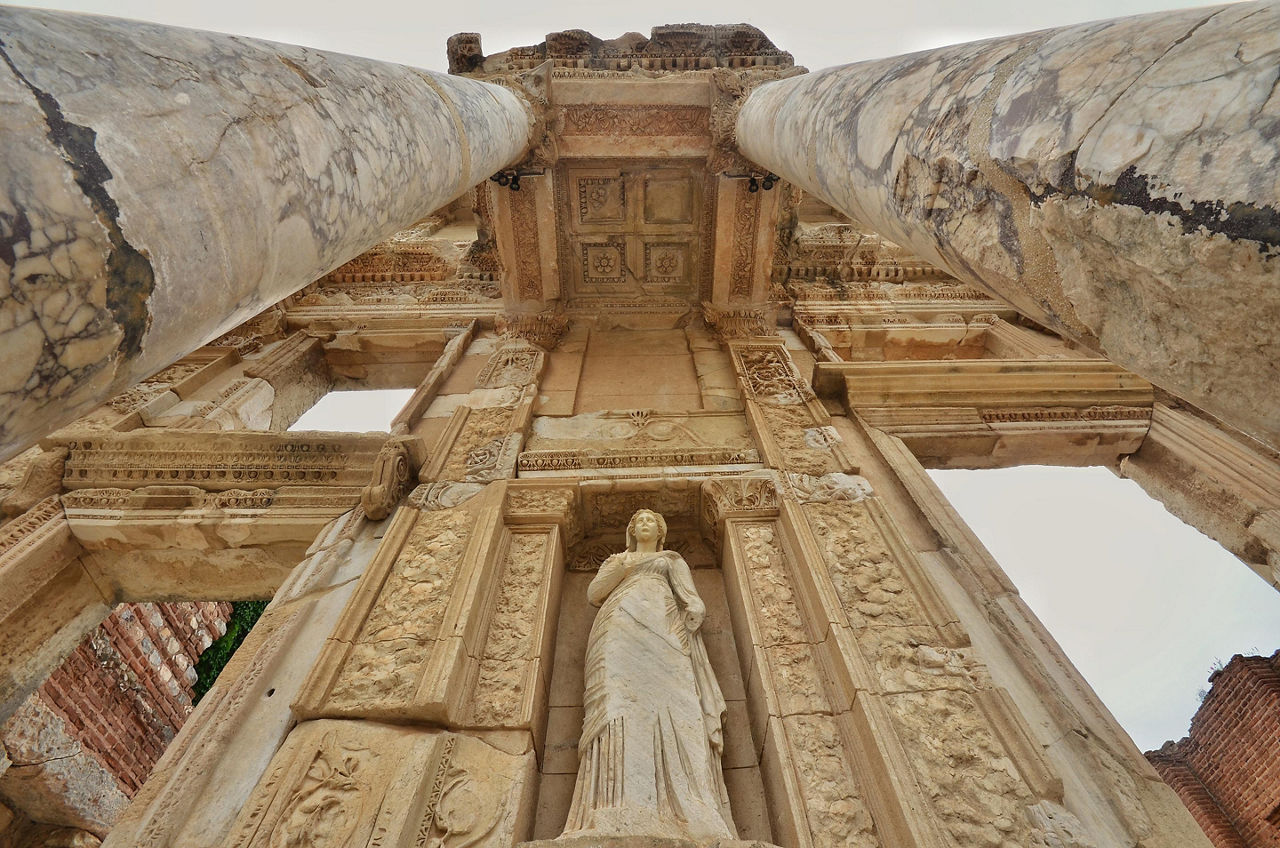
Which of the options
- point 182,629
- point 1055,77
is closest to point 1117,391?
point 1055,77

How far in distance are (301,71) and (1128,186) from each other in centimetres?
260

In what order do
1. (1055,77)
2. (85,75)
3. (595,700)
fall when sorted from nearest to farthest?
(85,75), (1055,77), (595,700)

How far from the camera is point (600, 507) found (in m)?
4.35

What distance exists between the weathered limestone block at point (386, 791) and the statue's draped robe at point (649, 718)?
0.34m

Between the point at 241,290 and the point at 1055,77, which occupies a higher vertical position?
the point at 1055,77

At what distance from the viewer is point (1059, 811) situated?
2299mm

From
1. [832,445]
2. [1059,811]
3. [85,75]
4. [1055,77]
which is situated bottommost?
[1059,811]

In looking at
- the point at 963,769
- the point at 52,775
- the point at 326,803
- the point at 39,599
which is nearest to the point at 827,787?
the point at 963,769

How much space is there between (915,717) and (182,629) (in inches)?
320

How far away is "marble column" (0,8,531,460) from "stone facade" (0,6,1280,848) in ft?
0.21

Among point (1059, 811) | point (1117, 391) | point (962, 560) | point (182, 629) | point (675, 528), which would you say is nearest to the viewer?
point (1059, 811)

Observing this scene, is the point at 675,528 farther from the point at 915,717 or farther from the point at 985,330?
the point at 985,330

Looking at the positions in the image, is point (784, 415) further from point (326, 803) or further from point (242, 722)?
point (242, 722)

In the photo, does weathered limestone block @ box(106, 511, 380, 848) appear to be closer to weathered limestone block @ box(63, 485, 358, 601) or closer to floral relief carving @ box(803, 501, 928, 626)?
weathered limestone block @ box(63, 485, 358, 601)
